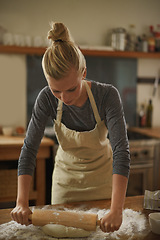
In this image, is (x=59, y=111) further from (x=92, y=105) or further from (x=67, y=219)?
(x=67, y=219)

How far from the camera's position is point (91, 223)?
1.06 metres

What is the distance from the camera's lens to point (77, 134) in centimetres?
146

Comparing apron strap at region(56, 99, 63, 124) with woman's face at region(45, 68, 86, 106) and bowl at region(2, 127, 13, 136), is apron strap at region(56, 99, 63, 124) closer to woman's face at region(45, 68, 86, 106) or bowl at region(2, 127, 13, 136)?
woman's face at region(45, 68, 86, 106)

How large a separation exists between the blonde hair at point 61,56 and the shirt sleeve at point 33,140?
0.86 feet

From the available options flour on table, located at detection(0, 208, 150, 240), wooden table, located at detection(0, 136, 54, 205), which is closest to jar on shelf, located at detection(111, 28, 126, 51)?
wooden table, located at detection(0, 136, 54, 205)

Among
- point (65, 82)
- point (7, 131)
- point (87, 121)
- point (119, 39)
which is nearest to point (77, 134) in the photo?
point (87, 121)

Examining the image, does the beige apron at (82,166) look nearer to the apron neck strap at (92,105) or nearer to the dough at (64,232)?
the apron neck strap at (92,105)

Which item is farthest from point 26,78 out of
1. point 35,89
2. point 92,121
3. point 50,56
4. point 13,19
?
point 50,56

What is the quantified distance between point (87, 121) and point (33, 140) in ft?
0.96

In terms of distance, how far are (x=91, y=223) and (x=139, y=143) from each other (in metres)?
1.65

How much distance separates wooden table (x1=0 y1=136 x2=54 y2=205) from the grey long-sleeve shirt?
970 millimetres

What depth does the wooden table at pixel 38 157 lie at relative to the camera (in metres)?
2.34

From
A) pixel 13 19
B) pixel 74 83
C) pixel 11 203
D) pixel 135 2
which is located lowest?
pixel 11 203

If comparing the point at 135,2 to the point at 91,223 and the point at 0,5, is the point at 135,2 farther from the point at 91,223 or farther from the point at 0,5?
the point at 91,223
